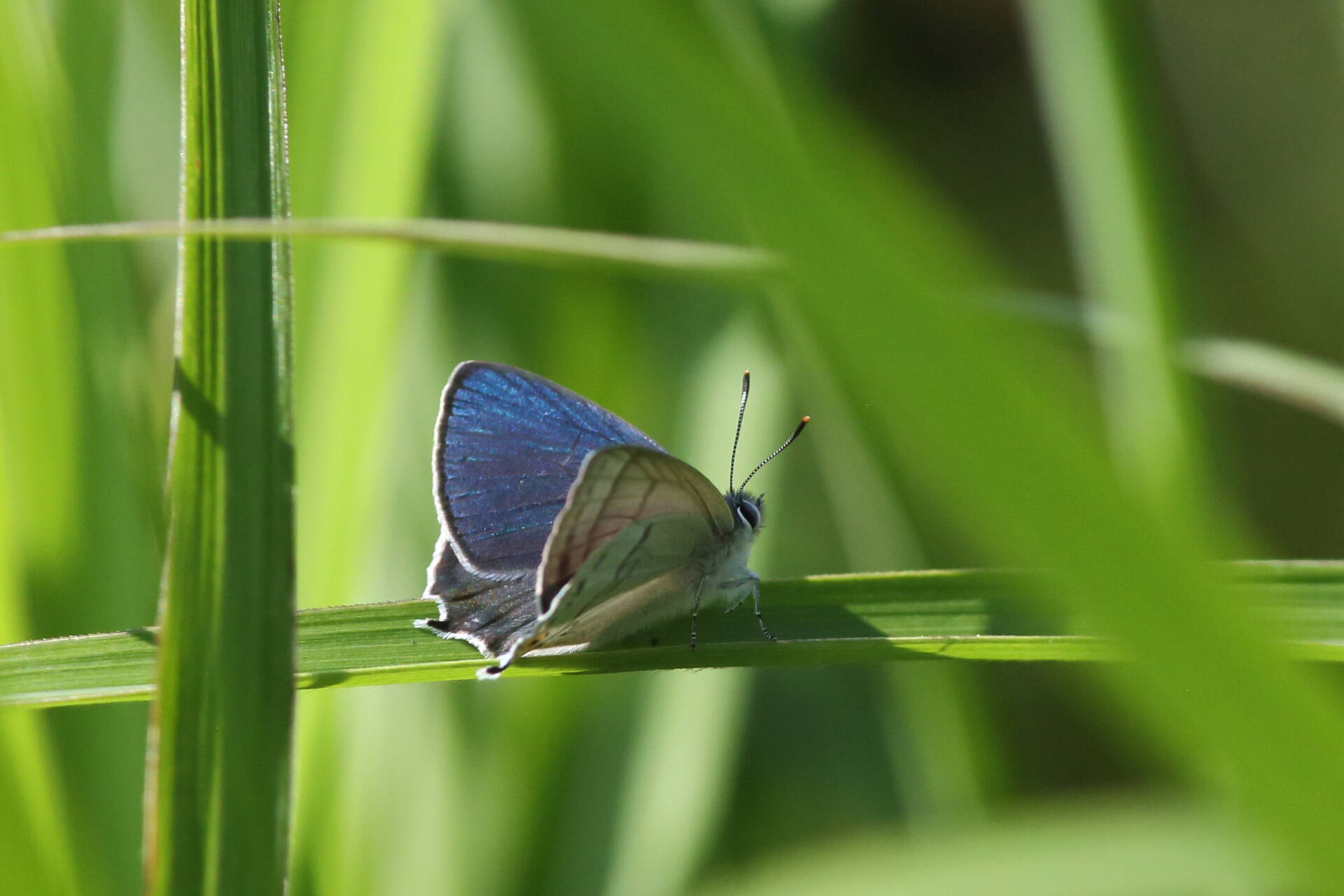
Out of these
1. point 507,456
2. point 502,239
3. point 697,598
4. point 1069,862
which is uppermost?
point 502,239

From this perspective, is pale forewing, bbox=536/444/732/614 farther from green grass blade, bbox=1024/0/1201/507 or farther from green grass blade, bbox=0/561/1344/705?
green grass blade, bbox=1024/0/1201/507

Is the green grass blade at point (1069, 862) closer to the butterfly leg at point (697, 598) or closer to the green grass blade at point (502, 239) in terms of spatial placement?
the butterfly leg at point (697, 598)

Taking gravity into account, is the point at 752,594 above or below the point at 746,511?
below

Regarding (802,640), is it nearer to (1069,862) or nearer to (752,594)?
(752,594)

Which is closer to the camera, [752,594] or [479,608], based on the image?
[479,608]

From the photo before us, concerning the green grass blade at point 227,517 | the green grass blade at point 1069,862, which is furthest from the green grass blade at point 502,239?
the green grass blade at point 1069,862

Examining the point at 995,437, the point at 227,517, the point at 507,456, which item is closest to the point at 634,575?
the point at 507,456

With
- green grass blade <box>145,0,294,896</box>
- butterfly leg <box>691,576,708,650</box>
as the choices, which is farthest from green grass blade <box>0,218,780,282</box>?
butterfly leg <box>691,576,708,650</box>

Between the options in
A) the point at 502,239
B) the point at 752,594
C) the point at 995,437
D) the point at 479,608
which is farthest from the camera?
the point at 752,594
